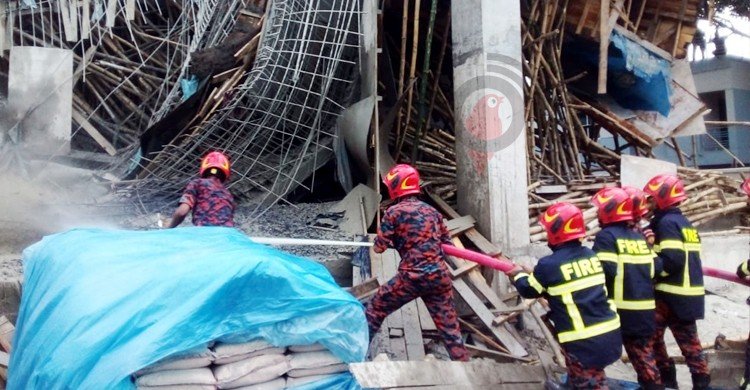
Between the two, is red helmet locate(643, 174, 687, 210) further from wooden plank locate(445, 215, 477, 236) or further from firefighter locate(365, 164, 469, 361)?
wooden plank locate(445, 215, 477, 236)

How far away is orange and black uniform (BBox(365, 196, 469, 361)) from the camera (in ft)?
15.7

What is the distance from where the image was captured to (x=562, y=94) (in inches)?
363

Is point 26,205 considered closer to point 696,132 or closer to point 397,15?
point 397,15

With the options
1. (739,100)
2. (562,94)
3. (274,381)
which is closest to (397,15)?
(562,94)

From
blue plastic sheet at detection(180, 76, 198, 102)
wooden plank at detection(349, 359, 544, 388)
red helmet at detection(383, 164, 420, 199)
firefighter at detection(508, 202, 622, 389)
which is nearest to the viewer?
wooden plank at detection(349, 359, 544, 388)

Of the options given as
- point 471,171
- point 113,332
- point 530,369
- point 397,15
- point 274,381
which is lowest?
point 530,369

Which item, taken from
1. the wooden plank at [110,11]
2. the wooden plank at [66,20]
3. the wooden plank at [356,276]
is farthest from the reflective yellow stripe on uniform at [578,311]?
the wooden plank at [66,20]

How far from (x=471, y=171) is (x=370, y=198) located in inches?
42.1

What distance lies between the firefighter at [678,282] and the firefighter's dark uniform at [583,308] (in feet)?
3.25

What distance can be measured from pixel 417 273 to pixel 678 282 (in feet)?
6.02

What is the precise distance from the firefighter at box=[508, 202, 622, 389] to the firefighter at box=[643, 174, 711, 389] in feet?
3.15

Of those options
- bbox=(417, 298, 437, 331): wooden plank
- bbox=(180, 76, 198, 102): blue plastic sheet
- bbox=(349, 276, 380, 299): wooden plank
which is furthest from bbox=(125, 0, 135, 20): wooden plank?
bbox=(417, 298, 437, 331): wooden plank

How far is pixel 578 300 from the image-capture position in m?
4.02

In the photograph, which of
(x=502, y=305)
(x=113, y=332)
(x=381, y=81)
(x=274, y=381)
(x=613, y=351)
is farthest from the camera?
(x=381, y=81)
